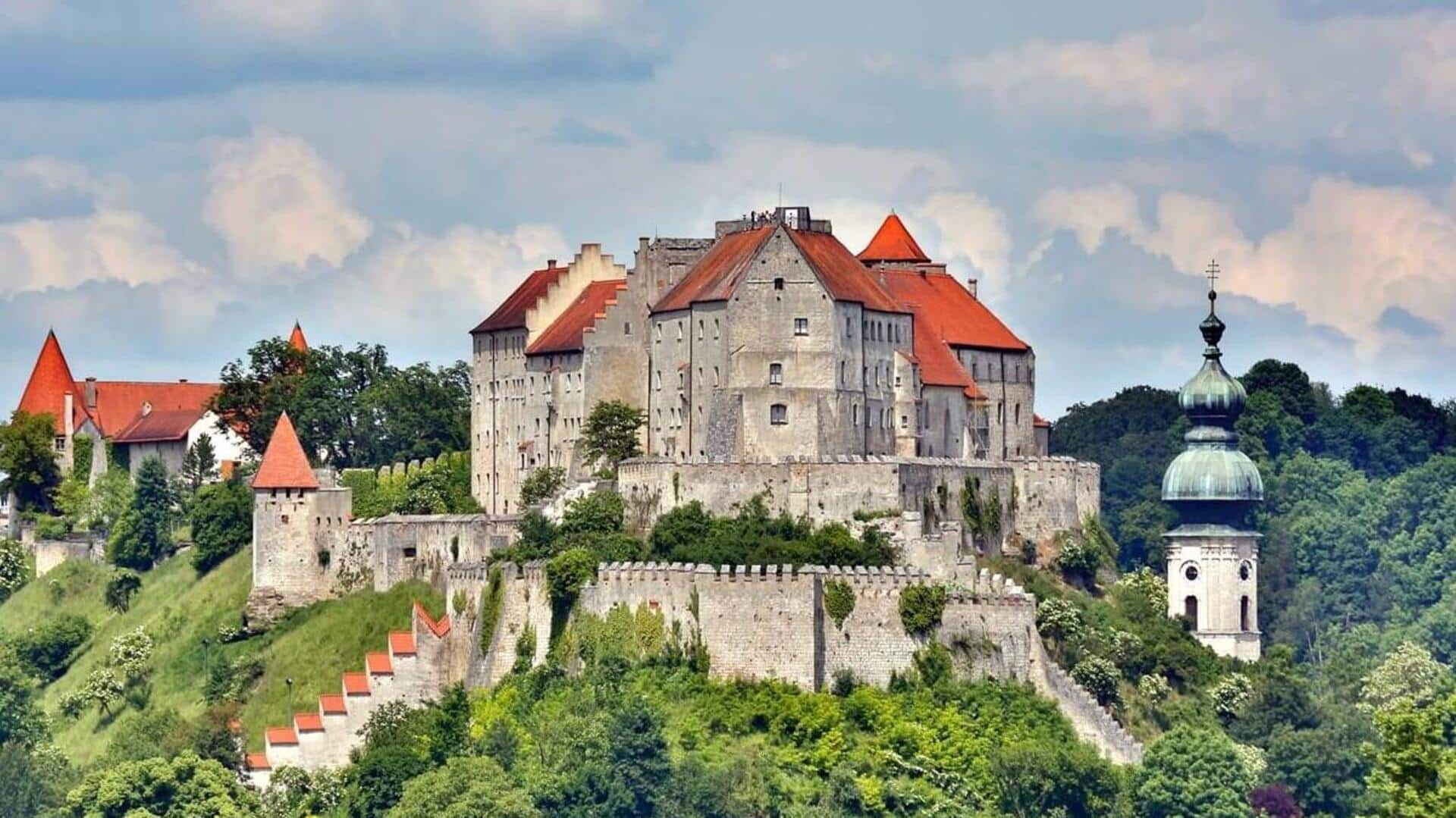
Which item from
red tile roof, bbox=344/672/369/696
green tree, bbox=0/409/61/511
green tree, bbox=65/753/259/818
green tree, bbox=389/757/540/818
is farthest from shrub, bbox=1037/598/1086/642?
green tree, bbox=0/409/61/511

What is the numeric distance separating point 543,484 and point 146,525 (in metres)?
18.4

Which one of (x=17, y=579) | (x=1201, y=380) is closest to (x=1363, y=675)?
(x=1201, y=380)

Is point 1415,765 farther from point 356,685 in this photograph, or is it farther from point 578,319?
point 578,319

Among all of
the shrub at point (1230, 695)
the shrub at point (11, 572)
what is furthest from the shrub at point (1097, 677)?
the shrub at point (11, 572)

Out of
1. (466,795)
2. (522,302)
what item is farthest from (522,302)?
(466,795)

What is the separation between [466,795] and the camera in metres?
106

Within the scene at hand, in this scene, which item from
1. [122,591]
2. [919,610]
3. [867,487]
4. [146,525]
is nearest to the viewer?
[919,610]

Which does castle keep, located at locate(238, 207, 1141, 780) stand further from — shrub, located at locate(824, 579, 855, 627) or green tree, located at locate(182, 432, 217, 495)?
green tree, located at locate(182, 432, 217, 495)

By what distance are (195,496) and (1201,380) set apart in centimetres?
2977

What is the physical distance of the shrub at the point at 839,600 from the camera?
107 m

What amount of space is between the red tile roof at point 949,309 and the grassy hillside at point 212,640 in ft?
49.6

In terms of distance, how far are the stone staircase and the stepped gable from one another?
1338cm

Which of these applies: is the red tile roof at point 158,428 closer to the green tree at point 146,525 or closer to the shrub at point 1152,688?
the green tree at point 146,525

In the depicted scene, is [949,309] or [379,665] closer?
[379,665]
